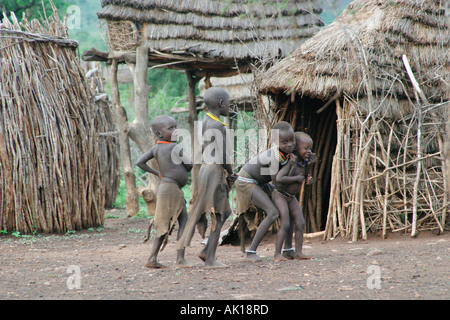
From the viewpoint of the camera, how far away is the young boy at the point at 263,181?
566cm

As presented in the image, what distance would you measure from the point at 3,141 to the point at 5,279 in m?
3.38

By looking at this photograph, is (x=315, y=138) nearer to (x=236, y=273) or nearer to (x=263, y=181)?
(x=263, y=181)

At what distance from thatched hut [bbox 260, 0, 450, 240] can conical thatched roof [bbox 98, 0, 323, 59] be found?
2956 millimetres

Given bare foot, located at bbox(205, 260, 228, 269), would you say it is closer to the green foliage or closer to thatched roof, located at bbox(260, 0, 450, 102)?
thatched roof, located at bbox(260, 0, 450, 102)

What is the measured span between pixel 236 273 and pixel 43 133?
452 cm

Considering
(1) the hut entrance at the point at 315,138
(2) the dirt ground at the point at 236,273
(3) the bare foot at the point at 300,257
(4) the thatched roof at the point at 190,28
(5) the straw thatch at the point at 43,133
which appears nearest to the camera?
(2) the dirt ground at the point at 236,273

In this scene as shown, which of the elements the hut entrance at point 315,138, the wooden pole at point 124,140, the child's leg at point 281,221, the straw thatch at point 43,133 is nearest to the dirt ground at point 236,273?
the child's leg at point 281,221

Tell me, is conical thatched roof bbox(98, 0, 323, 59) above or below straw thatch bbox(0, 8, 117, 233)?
above

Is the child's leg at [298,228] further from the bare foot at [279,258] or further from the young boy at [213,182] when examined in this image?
the young boy at [213,182]

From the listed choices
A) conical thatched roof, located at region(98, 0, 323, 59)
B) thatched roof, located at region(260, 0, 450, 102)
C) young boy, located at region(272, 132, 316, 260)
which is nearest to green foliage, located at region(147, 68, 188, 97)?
conical thatched roof, located at region(98, 0, 323, 59)

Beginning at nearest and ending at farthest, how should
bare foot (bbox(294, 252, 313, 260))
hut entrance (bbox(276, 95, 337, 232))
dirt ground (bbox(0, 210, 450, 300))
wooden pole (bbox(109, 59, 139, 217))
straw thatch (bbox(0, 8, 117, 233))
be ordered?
1. dirt ground (bbox(0, 210, 450, 300))
2. bare foot (bbox(294, 252, 313, 260))
3. straw thatch (bbox(0, 8, 117, 233))
4. hut entrance (bbox(276, 95, 337, 232))
5. wooden pole (bbox(109, 59, 139, 217))

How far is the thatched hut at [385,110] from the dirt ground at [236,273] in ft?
1.24

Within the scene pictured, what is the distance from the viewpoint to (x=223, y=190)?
5.27 m

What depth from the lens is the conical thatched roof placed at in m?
10.3
